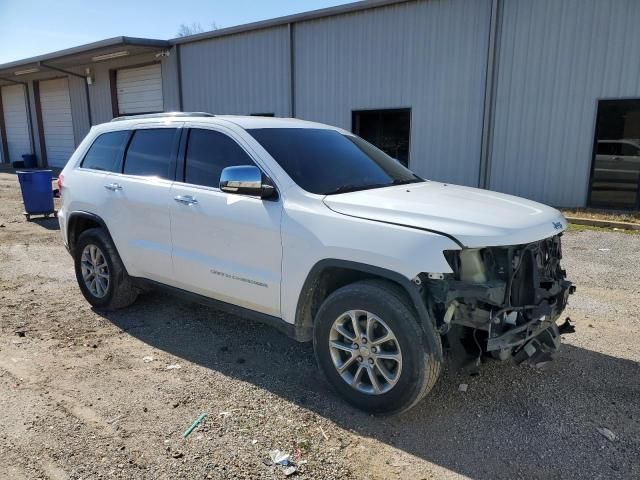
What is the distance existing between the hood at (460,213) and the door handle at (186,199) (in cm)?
123

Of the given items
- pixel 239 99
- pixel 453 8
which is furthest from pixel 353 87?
pixel 239 99

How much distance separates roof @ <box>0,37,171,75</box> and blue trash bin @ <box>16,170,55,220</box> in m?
8.37

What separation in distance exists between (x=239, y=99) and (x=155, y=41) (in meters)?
3.98

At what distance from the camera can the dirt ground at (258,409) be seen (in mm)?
2861

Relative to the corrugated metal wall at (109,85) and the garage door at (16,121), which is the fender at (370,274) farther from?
the garage door at (16,121)

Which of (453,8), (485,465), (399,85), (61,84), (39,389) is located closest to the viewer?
(485,465)

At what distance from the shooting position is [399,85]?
13.1 meters

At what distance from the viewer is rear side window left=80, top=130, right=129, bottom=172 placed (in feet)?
16.5

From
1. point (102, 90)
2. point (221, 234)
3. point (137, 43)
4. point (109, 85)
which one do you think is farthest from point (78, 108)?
point (221, 234)

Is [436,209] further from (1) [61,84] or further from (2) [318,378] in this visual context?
(1) [61,84]

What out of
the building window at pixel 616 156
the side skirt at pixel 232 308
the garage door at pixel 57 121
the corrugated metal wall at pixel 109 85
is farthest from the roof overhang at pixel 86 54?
the side skirt at pixel 232 308

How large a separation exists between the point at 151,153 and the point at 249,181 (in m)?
1.54

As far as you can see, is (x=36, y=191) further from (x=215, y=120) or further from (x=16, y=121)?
(x=16, y=121)

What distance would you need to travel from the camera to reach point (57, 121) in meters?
24.2
